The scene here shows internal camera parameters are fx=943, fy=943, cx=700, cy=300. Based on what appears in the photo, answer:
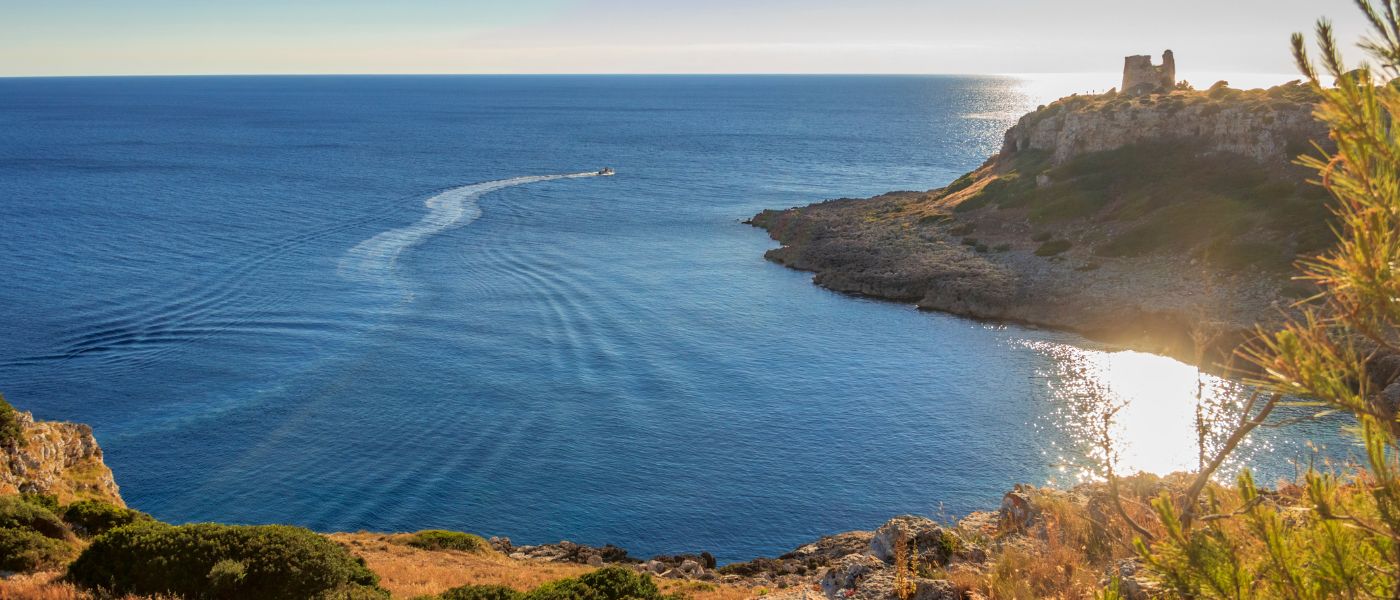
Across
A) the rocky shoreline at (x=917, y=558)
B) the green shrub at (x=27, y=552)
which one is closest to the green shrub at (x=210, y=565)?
the green shrub at (x=27, y=552)

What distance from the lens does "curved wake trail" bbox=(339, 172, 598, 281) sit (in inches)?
3558

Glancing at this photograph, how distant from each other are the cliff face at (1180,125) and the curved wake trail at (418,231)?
69500 mm

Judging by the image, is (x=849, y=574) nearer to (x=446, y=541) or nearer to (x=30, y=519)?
(x=30, y=519)

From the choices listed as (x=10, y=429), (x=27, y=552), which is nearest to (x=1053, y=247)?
(x=10, y=429)

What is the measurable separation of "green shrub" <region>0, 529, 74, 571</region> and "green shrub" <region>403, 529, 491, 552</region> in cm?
1429

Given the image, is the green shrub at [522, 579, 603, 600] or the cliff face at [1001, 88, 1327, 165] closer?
the green shrub at [522, 579, 603, 600]

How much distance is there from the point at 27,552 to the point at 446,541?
16157mm

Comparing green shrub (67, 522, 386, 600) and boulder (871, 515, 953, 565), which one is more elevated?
A: boulder (871, 515, 953, 565)

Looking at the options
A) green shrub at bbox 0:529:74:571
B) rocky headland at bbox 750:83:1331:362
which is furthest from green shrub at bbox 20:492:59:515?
rocky headland at bbox 750:83:1331:362

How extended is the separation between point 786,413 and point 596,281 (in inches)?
1390

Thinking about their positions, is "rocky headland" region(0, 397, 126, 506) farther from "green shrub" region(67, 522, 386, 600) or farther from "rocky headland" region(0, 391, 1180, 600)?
"green shrub" region(67, 522, 386, 600)

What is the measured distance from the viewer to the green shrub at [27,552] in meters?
22.4

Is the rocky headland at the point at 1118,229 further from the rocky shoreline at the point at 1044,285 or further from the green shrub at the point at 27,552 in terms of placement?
the green shrub at the point at 27,552

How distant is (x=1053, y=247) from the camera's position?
83250mm
